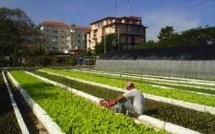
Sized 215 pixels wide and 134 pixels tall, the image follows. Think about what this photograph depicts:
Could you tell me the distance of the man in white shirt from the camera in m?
12.2

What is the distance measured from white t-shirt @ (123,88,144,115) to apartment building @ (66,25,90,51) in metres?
132

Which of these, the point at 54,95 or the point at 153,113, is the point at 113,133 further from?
the point at 54,95

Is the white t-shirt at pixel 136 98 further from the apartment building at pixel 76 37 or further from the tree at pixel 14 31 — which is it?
the apartment building at pixel 76 37

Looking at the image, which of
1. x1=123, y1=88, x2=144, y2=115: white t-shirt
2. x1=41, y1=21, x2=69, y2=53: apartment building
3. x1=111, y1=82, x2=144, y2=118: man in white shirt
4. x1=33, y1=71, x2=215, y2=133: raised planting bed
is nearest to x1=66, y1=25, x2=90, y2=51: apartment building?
x1=41, y1=21, x2=69, y2=53: apartment building

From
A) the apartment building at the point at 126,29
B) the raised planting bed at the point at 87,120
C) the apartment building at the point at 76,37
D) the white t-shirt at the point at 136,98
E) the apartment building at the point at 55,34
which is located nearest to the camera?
the raised planting bed at the point at 87,120

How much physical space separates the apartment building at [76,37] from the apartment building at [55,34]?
265 centimetres

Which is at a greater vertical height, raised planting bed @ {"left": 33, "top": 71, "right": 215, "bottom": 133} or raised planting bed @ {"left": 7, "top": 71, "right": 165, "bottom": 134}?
raised planting bed @ {"left": 7, "top": 71, "right": 165, "bottom": 134}

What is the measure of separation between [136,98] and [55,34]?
137 m

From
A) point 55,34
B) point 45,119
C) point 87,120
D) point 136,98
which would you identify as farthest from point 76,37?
point 87,120

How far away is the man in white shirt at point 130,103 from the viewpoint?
12250 millimetres

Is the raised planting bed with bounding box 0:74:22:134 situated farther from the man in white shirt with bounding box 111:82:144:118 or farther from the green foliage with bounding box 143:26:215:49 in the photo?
the green foliage with bounding box 143:26:215:49

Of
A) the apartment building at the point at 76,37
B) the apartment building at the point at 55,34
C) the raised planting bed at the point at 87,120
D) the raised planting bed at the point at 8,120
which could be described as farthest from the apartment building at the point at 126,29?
the raised planting bed at the point at 87,120

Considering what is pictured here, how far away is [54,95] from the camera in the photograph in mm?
17094

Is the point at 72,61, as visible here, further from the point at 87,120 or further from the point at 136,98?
the point at 87,120
